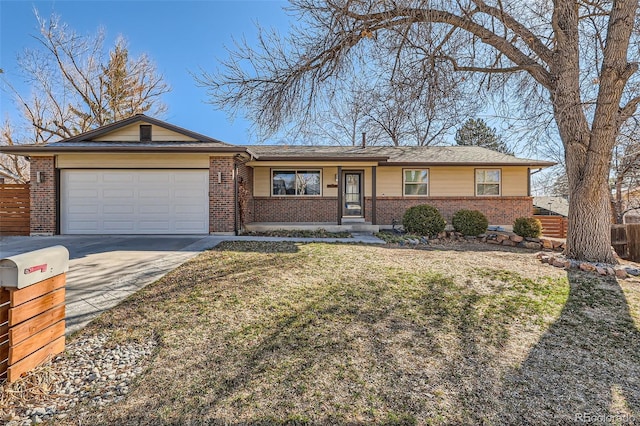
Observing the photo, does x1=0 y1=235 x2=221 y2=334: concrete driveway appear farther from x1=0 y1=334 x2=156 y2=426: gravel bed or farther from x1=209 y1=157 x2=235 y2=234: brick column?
x1=209 y1=157 x2=235 y2=234: brick column

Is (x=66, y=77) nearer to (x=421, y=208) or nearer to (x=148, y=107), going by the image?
(x=148, y=107)

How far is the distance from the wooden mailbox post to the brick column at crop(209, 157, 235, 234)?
7.00 meters

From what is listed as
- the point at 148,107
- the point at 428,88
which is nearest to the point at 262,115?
the point at 428,88

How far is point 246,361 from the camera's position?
2695 millimetres

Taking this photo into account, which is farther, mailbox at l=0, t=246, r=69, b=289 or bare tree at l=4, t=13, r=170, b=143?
bare tree at l=4, t=13, r=170, b=143

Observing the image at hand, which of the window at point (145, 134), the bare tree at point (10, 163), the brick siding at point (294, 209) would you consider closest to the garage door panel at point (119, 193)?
the window at point (145, 134)

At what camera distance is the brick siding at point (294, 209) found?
12641 mm

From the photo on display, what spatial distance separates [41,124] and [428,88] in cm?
2450

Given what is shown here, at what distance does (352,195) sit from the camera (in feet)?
43.6

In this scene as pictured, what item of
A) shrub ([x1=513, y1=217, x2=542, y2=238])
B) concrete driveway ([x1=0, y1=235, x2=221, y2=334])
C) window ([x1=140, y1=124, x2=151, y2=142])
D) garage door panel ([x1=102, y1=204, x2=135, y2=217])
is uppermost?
window ([x1=140, y1=124, x2=151, y2=142])

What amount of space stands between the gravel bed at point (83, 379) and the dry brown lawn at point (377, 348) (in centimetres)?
13

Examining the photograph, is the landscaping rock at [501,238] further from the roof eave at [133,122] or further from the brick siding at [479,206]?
the roof eave at [133,122]

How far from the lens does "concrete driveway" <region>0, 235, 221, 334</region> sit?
3877mm

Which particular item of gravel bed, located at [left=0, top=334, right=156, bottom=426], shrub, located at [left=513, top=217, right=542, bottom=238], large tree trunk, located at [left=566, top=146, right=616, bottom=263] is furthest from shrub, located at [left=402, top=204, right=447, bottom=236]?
gravel bed, located at [left=0, top=334, right=156, bottom=426]
